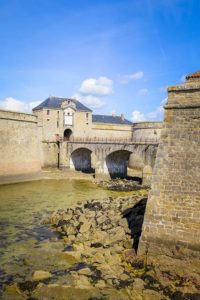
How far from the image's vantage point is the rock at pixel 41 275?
920 cm

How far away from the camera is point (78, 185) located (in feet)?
88.1

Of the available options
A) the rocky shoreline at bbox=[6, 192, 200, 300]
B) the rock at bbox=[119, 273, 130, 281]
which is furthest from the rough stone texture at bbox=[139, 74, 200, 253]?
the rock at bbox=[119, 273, 130, 281]

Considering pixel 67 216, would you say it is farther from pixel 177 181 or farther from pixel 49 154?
pixel 49 154

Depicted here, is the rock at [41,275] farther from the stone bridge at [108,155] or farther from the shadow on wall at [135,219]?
the stone bridge at [108,155]

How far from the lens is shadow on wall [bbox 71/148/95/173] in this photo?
3556cm

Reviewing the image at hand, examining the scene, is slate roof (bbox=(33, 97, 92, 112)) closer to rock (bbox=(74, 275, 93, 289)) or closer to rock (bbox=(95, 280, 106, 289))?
rock (bbox=(74, 275, 93, 289))

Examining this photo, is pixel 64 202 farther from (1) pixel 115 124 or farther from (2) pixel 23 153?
(1) pixel 115 124

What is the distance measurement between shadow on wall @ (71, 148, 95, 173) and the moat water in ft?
31.8

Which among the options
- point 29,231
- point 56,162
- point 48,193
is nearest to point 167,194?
point 29,231

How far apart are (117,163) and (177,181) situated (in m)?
23.5

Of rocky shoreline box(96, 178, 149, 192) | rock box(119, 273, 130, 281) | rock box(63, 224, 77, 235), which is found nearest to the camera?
rock box(119, 273, 130, 281)

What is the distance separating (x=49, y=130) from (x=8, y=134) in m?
11.3

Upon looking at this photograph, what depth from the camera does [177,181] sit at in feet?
32.0

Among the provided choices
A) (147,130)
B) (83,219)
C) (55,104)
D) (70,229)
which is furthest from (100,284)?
(147,130)
